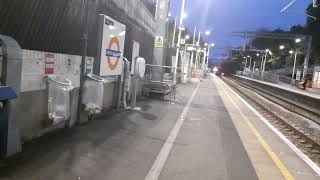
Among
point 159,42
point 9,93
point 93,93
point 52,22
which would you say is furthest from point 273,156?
point 159,42

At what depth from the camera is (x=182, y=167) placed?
840 centimetres

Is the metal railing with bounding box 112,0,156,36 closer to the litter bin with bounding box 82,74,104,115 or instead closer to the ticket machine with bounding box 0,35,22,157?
the litter bin with bounding box 82,74,104,115

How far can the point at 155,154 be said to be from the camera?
30.5 ft

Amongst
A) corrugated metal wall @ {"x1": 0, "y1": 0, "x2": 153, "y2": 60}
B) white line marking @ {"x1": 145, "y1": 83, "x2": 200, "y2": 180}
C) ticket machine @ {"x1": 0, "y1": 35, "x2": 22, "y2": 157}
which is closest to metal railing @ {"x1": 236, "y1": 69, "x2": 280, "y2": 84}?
white line marking @ {"x1": 145, "y1": 83, "x2": 200, "y2": 180}

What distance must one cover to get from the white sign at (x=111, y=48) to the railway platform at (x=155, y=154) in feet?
4.27

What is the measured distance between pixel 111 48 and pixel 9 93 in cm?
740

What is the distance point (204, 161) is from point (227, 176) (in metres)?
1.08

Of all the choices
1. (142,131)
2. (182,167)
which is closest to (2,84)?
(182,167)

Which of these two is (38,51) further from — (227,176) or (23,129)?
(227,176)

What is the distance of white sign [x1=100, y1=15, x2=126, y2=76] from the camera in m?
13.5

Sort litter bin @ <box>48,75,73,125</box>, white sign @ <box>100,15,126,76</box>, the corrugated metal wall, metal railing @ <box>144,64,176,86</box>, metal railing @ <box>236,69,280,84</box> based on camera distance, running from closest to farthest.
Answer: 1. the corrugated metal wall
2. litter bin @ <box>48,75,73,125</box>
3. white sign @ <box>100,15,126,76</box>
4. metal railing @ <box>144,64,176,86</box>
5. metal railing @ <box>236,69,280,84</box>

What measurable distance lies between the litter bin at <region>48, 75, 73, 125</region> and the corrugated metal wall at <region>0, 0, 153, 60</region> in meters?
0.64

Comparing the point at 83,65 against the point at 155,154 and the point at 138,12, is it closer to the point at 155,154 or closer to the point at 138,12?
the point at 155,154

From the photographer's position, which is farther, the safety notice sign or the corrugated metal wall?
the safety notice sign
